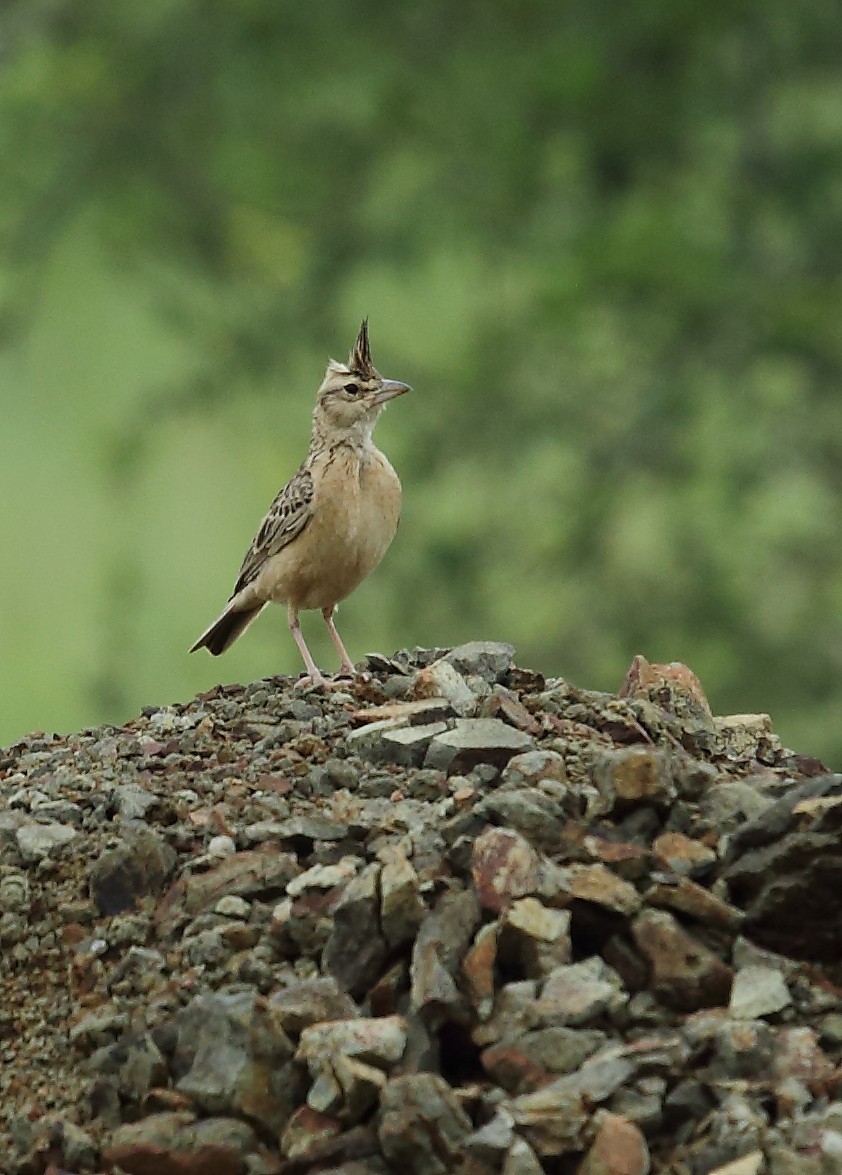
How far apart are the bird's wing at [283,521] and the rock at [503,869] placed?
2200mm

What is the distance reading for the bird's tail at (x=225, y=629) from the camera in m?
6.11

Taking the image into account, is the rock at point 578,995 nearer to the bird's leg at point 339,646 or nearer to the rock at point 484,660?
the rock at point 484,660

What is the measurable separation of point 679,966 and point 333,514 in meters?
2.50

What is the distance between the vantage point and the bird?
5.66 meters

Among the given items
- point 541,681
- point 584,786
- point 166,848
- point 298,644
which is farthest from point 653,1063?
point 298,644

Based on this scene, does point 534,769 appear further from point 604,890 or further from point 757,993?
point 757,993

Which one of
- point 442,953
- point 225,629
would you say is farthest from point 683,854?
point 225,629

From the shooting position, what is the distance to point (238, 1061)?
3.36 meters

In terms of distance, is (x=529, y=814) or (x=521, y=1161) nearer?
(x=521, y=1161)

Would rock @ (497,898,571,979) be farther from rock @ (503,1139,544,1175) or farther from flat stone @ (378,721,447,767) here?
flat stone @ (378,721,447,767)

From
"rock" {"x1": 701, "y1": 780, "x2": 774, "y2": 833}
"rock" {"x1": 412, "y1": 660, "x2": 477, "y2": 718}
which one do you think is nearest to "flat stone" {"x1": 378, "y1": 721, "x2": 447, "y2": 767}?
"rock" {"x1": 412, "y1": 660, "x2": 477, "y2": 718}

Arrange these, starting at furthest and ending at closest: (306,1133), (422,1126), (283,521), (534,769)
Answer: (283,521)
(534,769)
(306,1133)
(422,1126)

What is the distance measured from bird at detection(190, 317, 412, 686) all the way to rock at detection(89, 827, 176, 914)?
150 centimetres

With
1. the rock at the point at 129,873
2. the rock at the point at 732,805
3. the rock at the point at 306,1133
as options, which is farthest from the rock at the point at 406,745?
the rock at the point at 306,1133
